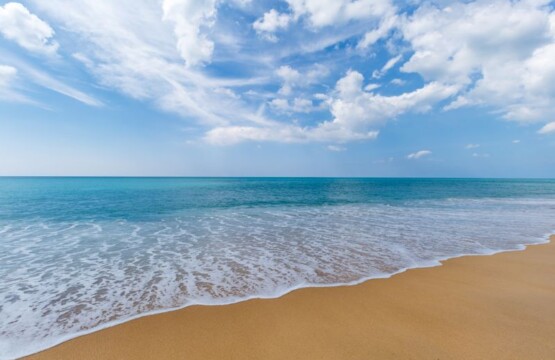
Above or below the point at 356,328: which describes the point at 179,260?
below

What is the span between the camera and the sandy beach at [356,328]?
12.7ft

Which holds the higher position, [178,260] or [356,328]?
[356,328]

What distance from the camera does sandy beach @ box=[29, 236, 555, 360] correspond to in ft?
12.7

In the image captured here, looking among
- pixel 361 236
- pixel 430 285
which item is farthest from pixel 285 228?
pixel 430 285

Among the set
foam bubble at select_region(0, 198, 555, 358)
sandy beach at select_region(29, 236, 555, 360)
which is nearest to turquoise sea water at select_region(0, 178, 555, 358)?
foam bubble at select_region(0, 198, 555, 358)

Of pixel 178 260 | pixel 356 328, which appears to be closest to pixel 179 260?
pixel 178 260

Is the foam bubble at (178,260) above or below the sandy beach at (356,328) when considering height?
below

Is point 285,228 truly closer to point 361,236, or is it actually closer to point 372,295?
point 361,236

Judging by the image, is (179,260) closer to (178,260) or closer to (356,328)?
(178,260)

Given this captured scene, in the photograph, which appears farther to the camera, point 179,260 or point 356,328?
point 179,260

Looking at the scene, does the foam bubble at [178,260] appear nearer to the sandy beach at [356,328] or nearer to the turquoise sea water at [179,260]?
the turquoise sea water at [179,260]

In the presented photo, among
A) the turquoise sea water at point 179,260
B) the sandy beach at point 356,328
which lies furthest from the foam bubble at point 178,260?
the sandy beach at point 356,328

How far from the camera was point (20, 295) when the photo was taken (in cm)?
596

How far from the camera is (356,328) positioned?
446 centimetres
